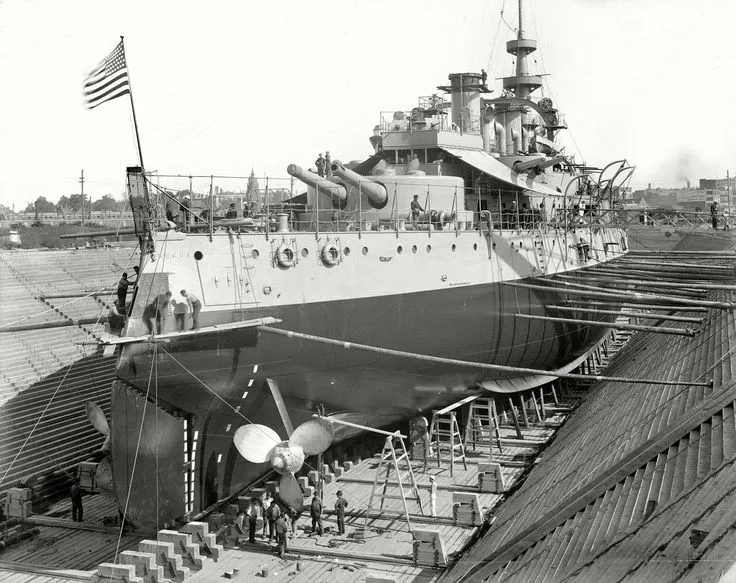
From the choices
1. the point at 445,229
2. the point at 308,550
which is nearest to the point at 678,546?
the point at 308,550

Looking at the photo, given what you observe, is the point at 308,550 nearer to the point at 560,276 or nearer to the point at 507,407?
the point at 507,407

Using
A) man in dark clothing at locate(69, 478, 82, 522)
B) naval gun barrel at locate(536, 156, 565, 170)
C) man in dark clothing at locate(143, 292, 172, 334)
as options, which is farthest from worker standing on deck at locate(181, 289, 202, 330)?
naval gun barrel at locate(536, 156, 565, 170)

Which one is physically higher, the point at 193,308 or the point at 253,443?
the point at 193,308

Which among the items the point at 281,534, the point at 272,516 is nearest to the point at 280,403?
the point at 272,516

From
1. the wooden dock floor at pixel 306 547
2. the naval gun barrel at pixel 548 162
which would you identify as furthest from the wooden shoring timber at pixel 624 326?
the naval gun barrel at pixel 548 162

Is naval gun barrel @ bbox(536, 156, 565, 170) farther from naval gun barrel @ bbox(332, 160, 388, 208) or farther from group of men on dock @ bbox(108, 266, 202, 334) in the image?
group of men on dock @ bbox(108, 266, 202, 334)

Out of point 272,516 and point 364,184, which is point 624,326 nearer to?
point 364,184

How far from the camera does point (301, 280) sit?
1473 centimetres

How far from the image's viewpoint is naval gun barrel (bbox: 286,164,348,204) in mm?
16500

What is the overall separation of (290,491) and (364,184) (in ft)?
28.3

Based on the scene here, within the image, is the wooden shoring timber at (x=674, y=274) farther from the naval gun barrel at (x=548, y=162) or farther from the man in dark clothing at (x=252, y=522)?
the man in dark clothing at (x=252, y=522)

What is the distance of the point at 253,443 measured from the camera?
507 inches

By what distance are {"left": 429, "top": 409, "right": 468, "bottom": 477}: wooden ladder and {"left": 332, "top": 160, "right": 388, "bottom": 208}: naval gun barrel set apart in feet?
18.8

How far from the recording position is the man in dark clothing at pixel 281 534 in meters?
12.8
